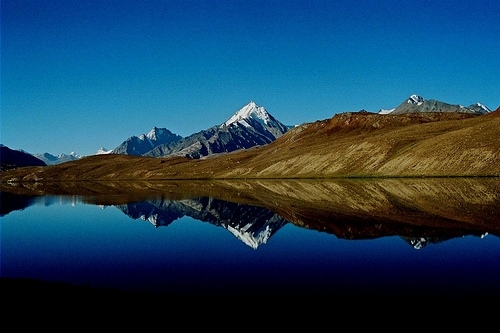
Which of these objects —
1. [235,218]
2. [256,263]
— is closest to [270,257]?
[256,263]

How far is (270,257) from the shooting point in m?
37.6

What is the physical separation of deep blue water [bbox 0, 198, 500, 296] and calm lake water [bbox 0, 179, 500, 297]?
0.08 metres

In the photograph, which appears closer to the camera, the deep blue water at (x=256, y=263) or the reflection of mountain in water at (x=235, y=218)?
the deep blue water at (x=256, y=263)

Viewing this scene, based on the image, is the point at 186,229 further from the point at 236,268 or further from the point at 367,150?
the point at 367,150

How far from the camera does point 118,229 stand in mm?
61875

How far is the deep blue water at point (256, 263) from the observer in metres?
27.3

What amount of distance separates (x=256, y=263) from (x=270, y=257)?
2814 mm

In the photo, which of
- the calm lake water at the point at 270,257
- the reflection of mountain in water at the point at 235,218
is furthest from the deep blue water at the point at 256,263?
the reflection of mountain in water at the point at 235,218

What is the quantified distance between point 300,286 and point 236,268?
7.85 meters

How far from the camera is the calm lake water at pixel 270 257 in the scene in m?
27.3

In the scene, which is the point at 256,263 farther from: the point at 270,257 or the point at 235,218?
the point at 235,218

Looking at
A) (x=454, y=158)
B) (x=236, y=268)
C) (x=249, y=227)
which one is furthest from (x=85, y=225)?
(x=454, y=158)

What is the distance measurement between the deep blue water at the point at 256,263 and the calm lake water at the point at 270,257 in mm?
83

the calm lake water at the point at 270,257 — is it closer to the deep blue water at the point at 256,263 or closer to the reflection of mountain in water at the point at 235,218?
the deep blue water at the point at 256,263
